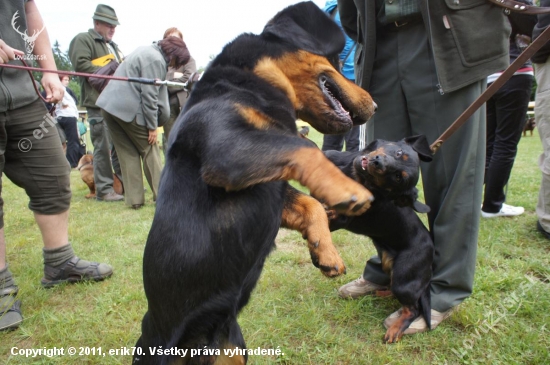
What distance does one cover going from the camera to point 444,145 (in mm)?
2502

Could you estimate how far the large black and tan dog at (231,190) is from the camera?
146 cm

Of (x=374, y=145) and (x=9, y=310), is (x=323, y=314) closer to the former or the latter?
(x=374, y=145)

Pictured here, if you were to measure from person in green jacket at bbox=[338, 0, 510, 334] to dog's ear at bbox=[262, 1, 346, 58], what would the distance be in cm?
56

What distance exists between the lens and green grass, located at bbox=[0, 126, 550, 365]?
7.95ft

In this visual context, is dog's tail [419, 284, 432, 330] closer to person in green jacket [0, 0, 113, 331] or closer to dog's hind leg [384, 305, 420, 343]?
dog's hind leg [384, 305, 420, 343]

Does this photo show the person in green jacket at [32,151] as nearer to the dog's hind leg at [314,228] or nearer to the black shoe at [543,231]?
the dog's hind leg at [314,228]

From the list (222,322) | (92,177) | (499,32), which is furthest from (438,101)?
(92,177)

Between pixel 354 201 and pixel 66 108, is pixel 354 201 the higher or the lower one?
the higher one

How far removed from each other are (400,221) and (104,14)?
6497 mm

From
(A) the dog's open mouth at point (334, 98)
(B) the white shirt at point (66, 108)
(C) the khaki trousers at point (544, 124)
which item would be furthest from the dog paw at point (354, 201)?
(B) the white shirt at point (66, 108)

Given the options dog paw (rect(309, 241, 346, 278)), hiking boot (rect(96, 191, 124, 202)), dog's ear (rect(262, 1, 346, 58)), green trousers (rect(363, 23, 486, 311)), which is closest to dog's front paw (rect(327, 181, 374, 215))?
dog paw (rect(309, 241, 346, 278))

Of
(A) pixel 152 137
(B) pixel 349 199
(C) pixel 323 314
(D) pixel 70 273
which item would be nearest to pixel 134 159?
(A) pixel 152 137

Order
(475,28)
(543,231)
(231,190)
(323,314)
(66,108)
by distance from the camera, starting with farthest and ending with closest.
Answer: (66,108), (543,231), (323,314), (475,28), (231,190)

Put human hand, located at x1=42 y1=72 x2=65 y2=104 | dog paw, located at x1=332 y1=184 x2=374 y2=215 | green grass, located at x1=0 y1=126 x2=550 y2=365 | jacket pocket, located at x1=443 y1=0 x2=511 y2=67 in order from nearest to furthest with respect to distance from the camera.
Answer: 1. dog paw, located at x1=332 y1=184 x2=374 y2=215
2. jacket pocket, located at x1=443 y1=0 x2=511 y2=67
3. green grass, located at x1=0 y1=126 x2=550 y2=365
4. human hand, located at x1=42 y1=72 x2=65 y2=104
